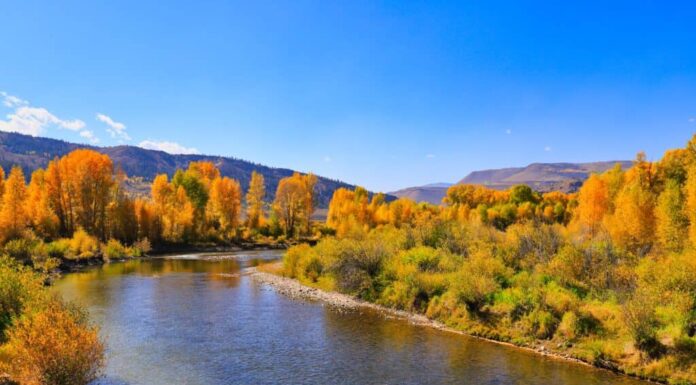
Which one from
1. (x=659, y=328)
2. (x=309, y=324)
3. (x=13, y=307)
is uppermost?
(x=13, y=307)

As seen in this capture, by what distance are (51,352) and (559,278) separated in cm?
3361

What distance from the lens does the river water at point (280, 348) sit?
23984 millimetres

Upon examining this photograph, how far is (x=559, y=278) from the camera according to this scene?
3625 cm

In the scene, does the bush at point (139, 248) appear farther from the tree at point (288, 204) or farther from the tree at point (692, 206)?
the tree at point (692, 206)

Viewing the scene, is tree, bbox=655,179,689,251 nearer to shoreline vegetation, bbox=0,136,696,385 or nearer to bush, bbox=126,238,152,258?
shoreline vegetation, bbox=0,136,696,385

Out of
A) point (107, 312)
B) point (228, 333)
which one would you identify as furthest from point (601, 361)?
point (107, 312)

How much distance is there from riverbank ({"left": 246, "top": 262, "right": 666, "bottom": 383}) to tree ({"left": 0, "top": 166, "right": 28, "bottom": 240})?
106 feet

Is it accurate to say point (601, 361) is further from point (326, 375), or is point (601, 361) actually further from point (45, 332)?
point (45, 332)

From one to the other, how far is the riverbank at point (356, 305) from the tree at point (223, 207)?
50751 millimetres

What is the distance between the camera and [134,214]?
93812 millimetres

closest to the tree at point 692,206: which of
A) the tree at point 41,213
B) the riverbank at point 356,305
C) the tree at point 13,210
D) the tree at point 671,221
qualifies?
the tree at point 671,221

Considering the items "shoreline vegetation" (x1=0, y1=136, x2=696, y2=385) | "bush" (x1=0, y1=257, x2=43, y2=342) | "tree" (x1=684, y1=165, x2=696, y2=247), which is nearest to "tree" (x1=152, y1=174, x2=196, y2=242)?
"shoreline vegetation" (x1=0, y1=136, x2=696, y2=385)

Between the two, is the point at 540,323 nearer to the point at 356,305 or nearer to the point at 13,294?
the point at 356,305

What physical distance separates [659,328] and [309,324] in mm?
22578
